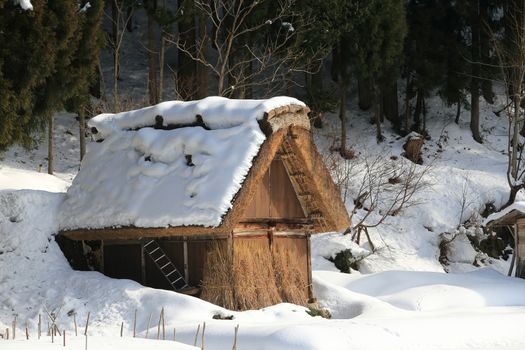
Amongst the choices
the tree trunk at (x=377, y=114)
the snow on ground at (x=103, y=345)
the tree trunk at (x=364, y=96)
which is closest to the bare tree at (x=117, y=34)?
the tree trunk at (x=377, y=114)

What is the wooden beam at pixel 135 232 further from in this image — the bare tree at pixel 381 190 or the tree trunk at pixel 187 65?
the tree trunk at pixel 187 65

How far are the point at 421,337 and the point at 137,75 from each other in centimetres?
1982

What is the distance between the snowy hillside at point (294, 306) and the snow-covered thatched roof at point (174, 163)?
A: 91 cm

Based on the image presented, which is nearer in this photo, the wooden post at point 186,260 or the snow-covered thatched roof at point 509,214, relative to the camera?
the wooden post at point 186,260

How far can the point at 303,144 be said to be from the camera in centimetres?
1473

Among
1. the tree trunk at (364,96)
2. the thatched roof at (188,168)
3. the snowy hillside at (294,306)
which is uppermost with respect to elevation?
the tree trunk at (364,96)

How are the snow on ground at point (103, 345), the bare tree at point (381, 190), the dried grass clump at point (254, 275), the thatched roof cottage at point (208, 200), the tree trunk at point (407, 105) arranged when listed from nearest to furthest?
the snow on ground at point (103, 345) < the thatched roof cottage at point (208, 200) < the dried grass clump at point (254, 275) < the bare tree at point (381, 190) < the tree trunk at point (407, 105)

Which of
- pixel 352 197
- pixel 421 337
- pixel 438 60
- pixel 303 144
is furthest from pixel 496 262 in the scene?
pixel 421 337

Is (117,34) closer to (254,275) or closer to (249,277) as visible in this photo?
(254,275)

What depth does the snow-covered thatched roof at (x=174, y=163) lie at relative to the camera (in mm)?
13406

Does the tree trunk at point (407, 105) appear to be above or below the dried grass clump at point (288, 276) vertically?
above

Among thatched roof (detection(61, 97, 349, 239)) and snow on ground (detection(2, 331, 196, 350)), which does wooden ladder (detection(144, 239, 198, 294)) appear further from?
snow on ground (detection(2, 331, 196, 350))

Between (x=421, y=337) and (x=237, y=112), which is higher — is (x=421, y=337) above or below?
below

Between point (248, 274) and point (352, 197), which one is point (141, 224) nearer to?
point (248, 274)
